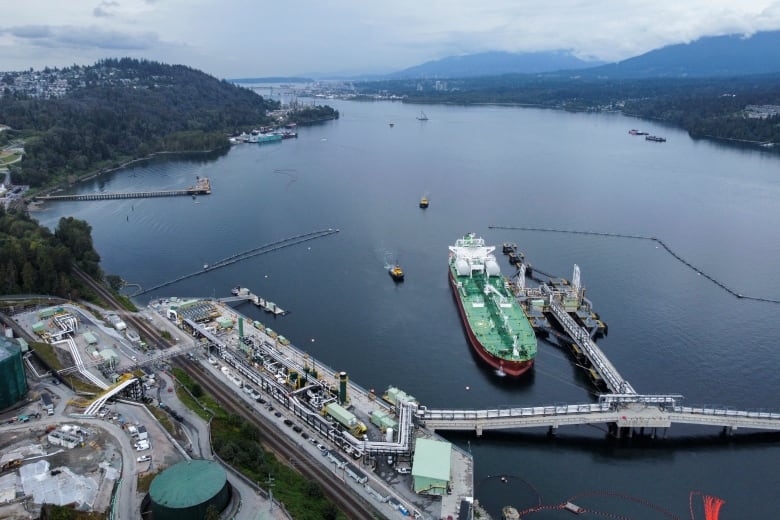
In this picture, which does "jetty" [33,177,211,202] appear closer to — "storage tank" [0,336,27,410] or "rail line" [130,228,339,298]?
"rail line" [130,228,339,298]

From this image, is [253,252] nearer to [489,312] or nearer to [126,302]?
[126,302]

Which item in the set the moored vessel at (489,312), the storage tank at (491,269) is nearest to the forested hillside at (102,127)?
the moored vessel at (489,312)

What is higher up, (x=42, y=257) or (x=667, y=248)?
(x=42, y=257)

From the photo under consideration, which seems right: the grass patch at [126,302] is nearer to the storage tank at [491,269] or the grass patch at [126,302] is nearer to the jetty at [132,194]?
the storage tank at [491,269]

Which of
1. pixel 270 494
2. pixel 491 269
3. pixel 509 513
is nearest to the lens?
pixel 270 494

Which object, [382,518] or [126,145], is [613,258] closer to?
[382,518]

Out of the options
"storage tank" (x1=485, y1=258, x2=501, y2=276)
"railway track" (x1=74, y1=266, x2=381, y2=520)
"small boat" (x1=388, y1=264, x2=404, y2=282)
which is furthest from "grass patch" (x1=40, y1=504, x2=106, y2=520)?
A: "storage tank" (x1=485, y1=258, x2=501, y2=276)

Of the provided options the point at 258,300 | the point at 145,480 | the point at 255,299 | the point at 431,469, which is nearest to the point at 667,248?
the point at 258,300
